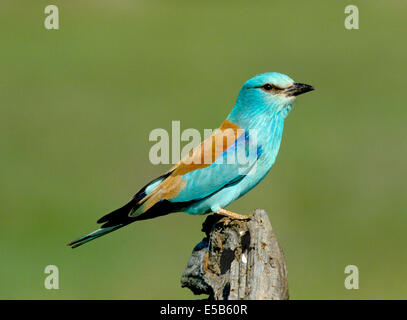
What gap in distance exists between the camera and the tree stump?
5.09 meters

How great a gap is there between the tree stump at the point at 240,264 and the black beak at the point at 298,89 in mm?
1331

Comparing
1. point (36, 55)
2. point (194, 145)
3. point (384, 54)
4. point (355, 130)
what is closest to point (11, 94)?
point (36, 55)

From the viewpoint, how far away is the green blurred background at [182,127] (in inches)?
541

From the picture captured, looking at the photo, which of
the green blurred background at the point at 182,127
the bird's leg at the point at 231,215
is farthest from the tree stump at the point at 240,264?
the green blurred background at the point at 182,127

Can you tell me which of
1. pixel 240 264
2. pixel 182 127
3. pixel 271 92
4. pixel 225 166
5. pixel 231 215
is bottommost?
pixel 240 264

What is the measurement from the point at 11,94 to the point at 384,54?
9518 mm

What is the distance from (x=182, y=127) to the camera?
57.3 ft

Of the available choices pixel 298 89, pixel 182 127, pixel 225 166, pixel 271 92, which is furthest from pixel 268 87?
pixel 182 127

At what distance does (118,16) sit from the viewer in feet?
91.2

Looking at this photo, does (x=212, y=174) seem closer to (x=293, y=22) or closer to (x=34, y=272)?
(x=34, y=272)

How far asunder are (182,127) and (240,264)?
1219cm

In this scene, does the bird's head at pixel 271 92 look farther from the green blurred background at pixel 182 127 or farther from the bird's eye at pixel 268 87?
the green blurred background at pixel 182 127

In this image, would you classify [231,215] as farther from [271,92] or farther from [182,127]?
[182,127]
